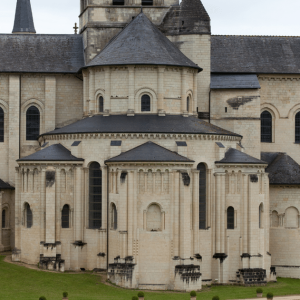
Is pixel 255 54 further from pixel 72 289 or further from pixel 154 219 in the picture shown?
pixel 72 289

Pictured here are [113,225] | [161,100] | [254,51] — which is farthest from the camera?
[254,51]

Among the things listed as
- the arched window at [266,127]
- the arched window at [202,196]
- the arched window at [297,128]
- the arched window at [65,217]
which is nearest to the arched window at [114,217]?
the arched window at [65,217]

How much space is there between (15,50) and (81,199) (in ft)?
60.6

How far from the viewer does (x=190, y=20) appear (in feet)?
236

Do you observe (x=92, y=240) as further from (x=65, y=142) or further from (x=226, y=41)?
(x=226, y=41)

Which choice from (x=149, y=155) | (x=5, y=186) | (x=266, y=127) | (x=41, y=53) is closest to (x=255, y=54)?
(x=266, y=127)

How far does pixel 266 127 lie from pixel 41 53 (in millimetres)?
21505

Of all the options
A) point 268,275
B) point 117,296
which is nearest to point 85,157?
point 117,296

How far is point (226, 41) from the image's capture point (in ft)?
256

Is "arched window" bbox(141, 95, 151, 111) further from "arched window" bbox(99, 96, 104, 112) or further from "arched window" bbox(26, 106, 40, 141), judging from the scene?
"arched window" bbox(26, 106, 40, 141)

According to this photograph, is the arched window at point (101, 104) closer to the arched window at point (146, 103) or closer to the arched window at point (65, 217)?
the arched window at point (146, 103)

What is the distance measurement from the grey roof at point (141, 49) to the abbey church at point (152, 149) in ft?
0.39

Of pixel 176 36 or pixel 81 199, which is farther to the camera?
pixel 176 36

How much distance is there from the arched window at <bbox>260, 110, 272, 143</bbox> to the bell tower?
12.8 m
